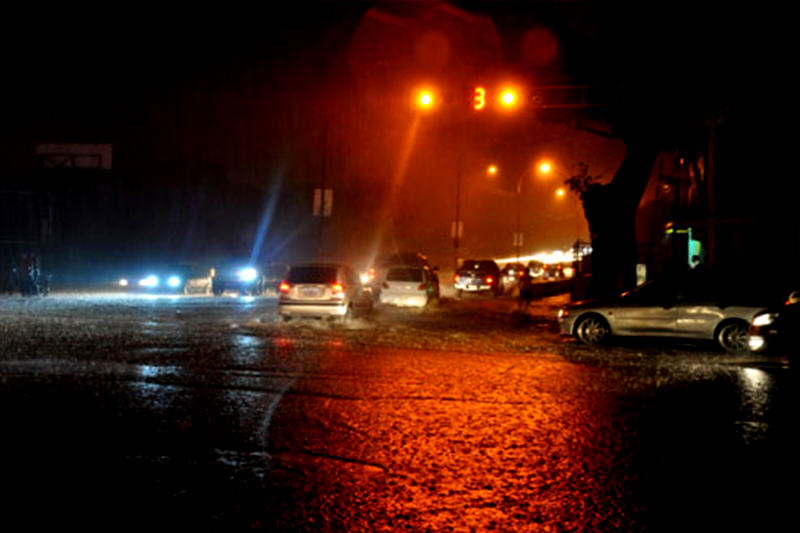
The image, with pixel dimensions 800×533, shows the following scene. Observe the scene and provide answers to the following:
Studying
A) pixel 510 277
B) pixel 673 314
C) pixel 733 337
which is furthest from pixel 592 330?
pixel 510 277

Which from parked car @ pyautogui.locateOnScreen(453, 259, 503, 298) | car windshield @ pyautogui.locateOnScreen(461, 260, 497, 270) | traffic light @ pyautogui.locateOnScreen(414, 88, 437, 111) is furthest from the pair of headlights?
traffic light @ pyautogui.locateOnScreen(414, 88, 437, 111)

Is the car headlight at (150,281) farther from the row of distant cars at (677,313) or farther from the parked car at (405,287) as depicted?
the row of distant cars at (677,313)

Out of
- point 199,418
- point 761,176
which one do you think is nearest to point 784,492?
point 199,418

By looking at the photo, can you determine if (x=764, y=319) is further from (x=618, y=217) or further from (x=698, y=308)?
(x=618, y=217)

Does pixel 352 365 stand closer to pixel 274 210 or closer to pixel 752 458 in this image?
pixel 752 458

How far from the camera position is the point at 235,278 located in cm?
3738

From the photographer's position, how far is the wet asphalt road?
17.7ft

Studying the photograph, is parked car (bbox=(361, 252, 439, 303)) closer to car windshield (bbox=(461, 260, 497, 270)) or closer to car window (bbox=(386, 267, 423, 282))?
car window (bbox=(386, 267, 423, 282))

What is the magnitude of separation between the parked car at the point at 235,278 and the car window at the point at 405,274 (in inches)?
432

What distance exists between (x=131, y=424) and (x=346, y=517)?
11.9ft

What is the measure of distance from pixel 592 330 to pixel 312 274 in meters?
7.28

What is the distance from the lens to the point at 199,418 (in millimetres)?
8438

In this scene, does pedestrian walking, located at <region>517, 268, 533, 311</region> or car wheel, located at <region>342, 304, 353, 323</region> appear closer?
car wheel, located at <region>342, 304, 353, 323</region>

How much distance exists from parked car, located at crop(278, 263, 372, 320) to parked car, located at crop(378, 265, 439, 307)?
7904 mm
